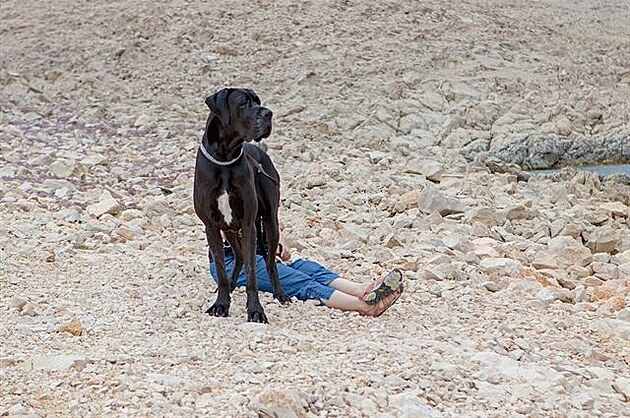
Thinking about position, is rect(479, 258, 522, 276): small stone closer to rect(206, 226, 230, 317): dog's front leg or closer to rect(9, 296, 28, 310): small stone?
rect(206, 226, 230, 317): dog's front leg

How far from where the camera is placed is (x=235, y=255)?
17.6ft

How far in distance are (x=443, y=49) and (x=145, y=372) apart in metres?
11.5

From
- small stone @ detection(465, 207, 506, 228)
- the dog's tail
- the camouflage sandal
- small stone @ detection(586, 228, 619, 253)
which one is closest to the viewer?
A: the camouflage sandal

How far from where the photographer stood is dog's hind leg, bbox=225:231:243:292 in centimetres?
528

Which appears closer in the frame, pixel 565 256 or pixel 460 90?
pixel 565 256

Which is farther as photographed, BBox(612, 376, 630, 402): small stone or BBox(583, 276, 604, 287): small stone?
BBox(583, 276, 604, 287): small stone

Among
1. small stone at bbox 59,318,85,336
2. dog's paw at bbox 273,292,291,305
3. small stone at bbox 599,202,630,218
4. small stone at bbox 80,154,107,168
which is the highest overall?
small stone at bbox 59,318,85,336

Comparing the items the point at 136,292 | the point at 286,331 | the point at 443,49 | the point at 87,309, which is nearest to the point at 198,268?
the point at 136,292

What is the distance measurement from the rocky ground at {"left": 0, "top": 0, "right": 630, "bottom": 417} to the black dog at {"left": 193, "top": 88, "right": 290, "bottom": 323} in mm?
186

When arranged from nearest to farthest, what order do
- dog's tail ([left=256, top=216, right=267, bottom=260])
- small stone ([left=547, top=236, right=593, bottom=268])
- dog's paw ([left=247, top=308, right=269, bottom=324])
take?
dog's paw ([left=247, top=308, right=269, bottom=324]) < dog's tail ([left=256, top=216, right=267, bottom=260]) < small stone ([left=547, top=236, right=593, bottom=268])

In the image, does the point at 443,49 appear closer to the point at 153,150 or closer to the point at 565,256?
the point at 153,150

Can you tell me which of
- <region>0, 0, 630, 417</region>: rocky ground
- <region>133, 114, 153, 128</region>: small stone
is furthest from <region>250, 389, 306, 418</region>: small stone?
<region>133, 114, 153, 128</region>: small stone

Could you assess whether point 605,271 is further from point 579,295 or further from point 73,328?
point 73,328

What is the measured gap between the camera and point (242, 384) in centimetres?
391
